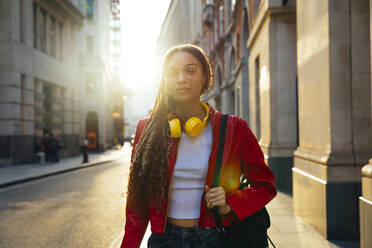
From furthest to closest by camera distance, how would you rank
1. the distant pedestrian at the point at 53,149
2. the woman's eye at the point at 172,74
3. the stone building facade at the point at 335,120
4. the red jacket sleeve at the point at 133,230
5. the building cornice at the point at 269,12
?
the distant pedestrian at the point at 53,149, the building cornice at the point at 269,12, the stone building facade at the point at 335,120, the woman's eye at the point at 172,74, the red jacket sleeve at the point at 133,230

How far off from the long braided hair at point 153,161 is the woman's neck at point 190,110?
0.28 feet

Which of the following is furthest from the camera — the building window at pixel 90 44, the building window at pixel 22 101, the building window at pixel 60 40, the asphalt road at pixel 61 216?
the building window at pixel 90 44

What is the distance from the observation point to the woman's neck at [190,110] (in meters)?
1.85

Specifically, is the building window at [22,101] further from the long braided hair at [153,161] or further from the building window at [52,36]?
the long braided hair at [153,161]

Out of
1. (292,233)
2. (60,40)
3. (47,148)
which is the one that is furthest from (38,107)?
(292,233)

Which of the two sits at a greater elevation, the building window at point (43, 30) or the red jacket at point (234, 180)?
the building window at point (43, 30)

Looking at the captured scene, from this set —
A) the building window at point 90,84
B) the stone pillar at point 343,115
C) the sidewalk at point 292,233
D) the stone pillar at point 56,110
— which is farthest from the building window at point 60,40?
the stone pillar at point 343,115

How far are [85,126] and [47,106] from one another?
1052 cm

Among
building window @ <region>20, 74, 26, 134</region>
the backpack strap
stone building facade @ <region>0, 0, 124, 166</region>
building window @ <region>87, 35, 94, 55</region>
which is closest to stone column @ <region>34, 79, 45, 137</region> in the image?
stone building facade @ <region>0, 0, 124, 166</region>

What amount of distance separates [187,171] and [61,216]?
223 inches

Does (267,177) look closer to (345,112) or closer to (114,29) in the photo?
(345,112)

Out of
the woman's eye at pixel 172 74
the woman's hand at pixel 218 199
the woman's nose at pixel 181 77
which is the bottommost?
the woman's hand at pixel 218 199

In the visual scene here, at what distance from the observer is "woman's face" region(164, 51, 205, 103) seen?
5.69ft

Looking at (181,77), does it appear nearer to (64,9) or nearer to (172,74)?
(172,74)
